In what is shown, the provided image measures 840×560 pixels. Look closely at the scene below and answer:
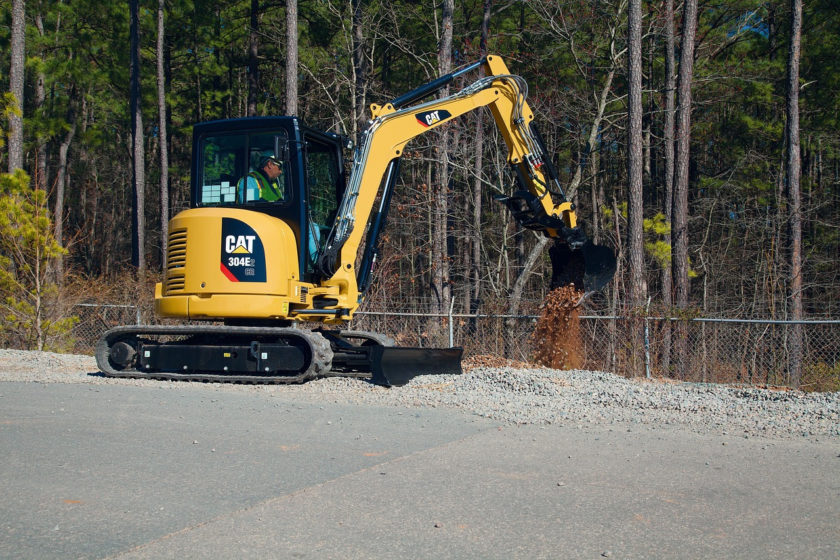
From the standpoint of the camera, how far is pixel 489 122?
24.1 m

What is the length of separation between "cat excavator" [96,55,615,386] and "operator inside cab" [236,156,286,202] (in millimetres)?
20

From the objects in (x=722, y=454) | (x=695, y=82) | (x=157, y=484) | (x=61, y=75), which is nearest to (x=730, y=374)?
(x=722, y=454)

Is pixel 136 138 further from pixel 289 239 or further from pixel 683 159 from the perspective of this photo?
pixel 289 239

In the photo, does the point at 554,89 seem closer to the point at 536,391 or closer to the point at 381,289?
the point at 381,289

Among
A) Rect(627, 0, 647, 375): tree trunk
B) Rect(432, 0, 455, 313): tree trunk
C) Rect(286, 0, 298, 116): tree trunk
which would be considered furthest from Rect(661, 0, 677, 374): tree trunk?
Rect(286, 0, 298, 116): tree trunk

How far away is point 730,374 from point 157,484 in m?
10.9

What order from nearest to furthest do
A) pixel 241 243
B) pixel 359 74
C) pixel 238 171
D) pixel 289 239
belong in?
1. pixel 241 243
2. pixel 289 239
3. pixel 238 171
4. pixel 359 74

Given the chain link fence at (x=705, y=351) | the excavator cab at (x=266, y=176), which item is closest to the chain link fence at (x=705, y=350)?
the chain link fence at (x=705, y=351)

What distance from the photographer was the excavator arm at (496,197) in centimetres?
1091

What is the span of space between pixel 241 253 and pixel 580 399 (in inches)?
189

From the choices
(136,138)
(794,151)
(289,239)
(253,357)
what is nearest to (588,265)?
(289,239)

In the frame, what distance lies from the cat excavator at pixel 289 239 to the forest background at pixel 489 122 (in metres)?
4.58

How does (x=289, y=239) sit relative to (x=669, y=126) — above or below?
below

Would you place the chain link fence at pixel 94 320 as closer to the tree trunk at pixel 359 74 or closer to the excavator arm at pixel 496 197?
the excavator arm at pixel 496 197
